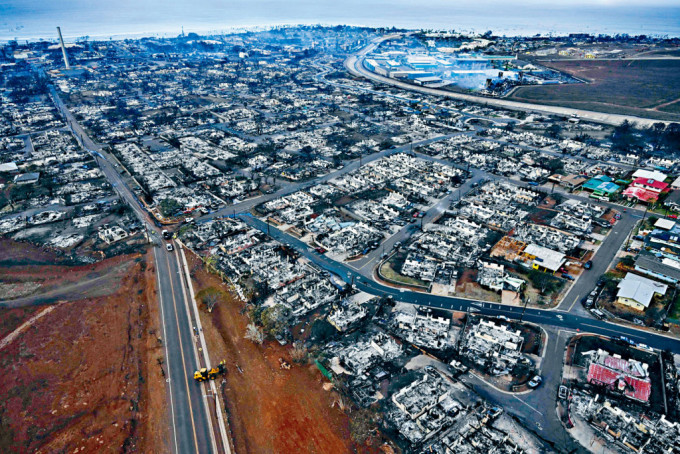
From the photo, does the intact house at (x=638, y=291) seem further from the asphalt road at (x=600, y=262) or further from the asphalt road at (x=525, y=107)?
the asphalt road at (x=525, y=107)

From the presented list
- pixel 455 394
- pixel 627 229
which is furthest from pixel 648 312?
pixel 455 394

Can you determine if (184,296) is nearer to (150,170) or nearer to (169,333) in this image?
(169,333)

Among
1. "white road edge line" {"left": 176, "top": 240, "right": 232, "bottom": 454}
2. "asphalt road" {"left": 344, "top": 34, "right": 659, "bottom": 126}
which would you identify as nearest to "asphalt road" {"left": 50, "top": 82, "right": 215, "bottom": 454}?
"white road edge line" {"left": 176, "top": 240, "right": 232, "bottom": 454}

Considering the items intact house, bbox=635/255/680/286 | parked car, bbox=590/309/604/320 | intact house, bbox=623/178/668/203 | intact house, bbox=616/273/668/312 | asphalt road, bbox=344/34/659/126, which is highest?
asphalt road, bbox=344/34/659/126

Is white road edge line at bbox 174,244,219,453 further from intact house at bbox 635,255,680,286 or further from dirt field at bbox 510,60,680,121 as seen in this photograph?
dirt field at bbox 510,60,680,121

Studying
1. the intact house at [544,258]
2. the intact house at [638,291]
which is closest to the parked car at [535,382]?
the intact house at [638,291]

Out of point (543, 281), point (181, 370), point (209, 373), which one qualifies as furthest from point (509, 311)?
point (181, 370)
